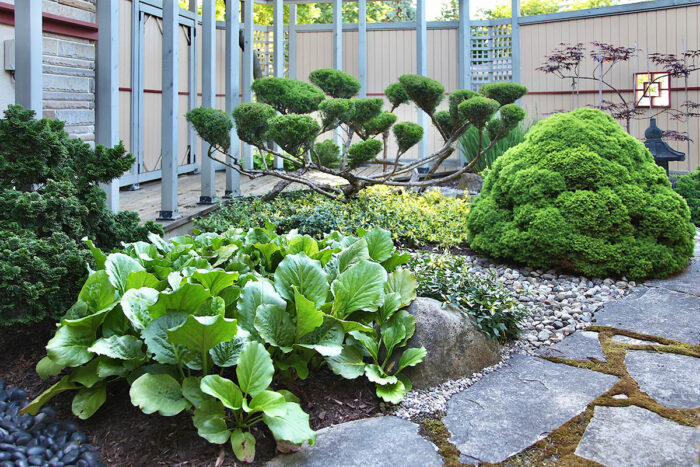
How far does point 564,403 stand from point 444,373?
0.48m

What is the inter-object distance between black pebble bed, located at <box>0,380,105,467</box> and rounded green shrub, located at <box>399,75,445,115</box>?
377cm

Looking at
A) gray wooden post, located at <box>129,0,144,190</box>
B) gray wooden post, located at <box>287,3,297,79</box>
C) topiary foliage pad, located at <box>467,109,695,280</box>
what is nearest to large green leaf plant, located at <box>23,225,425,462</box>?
topiary foliage pad, located at <box>467,109,695,280</box>

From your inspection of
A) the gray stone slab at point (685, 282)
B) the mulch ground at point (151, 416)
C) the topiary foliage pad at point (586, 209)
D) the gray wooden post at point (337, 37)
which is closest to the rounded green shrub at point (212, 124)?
the topiary foliage pad at point (586, 209)

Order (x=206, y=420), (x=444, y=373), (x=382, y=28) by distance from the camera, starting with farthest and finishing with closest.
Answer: (x=382, y=28)
(x=444, y=373)
(x=206, y=420)

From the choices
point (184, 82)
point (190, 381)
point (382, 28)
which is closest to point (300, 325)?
point (190, 381)

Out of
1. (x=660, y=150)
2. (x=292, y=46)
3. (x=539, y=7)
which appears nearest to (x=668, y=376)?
(x=660, y=150)

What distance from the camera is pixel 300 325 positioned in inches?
87.5

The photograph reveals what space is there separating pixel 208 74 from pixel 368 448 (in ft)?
13.5

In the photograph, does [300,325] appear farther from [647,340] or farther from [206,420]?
[647,340]

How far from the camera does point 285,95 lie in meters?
4.75

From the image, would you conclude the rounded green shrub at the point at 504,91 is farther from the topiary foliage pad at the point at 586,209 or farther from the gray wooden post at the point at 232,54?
the gray wooden post at the point at 232,54

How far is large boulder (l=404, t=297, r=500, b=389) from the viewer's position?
249cm

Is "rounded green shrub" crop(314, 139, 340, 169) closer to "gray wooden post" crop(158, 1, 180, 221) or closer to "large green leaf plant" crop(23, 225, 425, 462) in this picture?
"gray wooden post" crop(158, 1, 180, 221)

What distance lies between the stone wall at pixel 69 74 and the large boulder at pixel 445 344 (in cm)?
275
